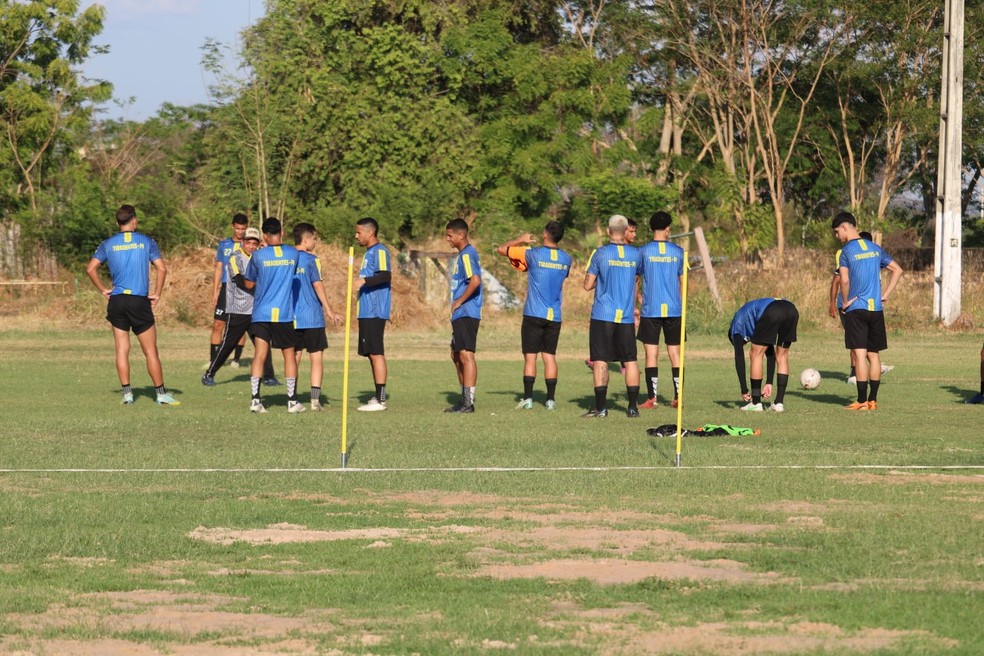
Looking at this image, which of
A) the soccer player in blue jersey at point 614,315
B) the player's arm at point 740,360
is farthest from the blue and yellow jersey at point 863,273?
the soccer player in blue jersey at point 614,315

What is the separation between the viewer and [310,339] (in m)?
16.4

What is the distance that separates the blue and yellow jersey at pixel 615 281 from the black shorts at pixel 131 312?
4.95m

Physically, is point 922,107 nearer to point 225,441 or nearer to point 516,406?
point 516,406

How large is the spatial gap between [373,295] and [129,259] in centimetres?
277

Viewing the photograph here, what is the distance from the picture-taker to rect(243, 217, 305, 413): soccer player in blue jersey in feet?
53.1

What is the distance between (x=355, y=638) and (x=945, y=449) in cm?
801

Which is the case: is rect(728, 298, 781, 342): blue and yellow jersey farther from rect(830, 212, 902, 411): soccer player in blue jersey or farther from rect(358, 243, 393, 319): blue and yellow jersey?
rect(358, 243, 393, 319): blue and yellow jersey

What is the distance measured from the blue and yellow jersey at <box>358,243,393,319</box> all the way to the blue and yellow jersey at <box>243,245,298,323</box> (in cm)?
76

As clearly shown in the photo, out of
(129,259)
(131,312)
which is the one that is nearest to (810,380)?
(131,312)

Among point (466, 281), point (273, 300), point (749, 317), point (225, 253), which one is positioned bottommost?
point (749, 317)

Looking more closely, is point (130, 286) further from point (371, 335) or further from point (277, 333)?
point (371, 335)

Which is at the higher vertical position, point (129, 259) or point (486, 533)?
point (129, 259)

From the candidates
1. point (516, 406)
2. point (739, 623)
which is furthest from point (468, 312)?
point (739, 623)

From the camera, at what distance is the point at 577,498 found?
1012 cm
